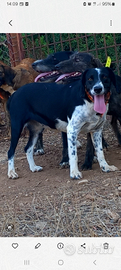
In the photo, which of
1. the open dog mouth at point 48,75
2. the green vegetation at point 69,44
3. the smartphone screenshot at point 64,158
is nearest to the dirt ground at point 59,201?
the smartphone screenshot at point 64,158

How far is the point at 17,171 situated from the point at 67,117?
1.10 m

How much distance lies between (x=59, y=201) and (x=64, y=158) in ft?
5.37

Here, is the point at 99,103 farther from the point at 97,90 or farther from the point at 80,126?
the point at 80,126

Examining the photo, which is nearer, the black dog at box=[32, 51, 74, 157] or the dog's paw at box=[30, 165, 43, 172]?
the dog's paw at box=[30, 165, 43, 172]

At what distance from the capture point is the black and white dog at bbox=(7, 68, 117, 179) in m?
3.92

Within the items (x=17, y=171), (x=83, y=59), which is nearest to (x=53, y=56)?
(x=83, y=59)

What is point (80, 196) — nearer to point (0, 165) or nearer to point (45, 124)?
point (45, 124)

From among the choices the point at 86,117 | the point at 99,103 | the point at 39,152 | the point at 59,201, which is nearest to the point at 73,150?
the point at 86,117

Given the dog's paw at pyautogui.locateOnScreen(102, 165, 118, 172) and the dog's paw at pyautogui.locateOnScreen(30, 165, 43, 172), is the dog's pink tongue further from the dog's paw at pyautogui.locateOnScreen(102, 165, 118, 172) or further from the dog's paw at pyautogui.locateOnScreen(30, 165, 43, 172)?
the dog's paw at pyautogui.locateOnScreen(30, 165, 43, 172)

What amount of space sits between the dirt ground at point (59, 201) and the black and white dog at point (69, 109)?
227mm

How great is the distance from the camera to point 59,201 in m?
3.46

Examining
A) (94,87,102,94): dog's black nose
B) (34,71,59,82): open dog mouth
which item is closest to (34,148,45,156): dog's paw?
(34,71,59,82): open dog mouth

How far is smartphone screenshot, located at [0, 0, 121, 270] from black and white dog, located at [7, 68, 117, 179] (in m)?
0.01
